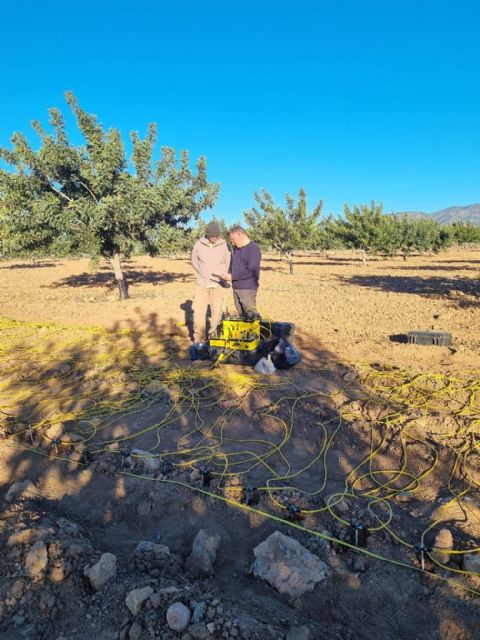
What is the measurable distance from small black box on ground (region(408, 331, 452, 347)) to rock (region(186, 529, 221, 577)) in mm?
5602

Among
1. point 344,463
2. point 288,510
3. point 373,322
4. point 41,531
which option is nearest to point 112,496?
point 41,531

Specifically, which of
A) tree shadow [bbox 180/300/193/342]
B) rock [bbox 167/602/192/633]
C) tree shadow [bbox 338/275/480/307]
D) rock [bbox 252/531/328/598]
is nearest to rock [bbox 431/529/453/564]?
rock [bbox 252/531/328/598]

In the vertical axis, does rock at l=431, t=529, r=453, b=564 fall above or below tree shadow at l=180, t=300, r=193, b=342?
below

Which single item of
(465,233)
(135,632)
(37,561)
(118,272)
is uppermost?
(465,233)

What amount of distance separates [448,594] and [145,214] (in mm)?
11366

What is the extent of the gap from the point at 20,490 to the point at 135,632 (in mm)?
1743

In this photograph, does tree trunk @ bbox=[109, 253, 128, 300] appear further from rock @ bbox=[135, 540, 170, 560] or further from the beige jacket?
rock @ bbox=[135, 540, 170, 560]

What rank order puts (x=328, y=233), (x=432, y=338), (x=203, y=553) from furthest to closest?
(x=328, y=233), (x=432, y=338), (x=203, y=553)

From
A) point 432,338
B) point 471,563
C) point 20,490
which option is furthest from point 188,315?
point 471,563

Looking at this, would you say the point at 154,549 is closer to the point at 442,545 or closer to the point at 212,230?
the point at 442,545

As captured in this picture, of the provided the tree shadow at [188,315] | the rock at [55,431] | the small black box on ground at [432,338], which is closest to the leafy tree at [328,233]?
the tree shadow at [188,315]

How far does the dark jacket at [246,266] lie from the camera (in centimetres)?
630

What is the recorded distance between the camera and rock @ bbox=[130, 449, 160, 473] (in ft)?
11.5

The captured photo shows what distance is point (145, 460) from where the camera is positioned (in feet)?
11.7
